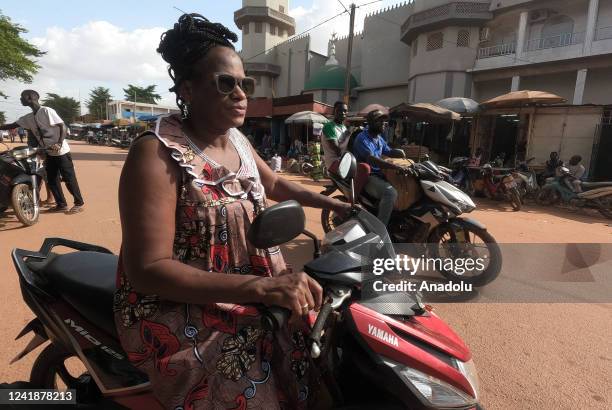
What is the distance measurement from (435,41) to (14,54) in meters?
21.5

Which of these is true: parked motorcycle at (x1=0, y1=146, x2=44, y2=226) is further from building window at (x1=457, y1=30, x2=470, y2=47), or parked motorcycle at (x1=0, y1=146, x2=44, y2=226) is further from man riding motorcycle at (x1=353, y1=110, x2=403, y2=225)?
building window at (x1=457, y1=30, x2=470, y2=47)

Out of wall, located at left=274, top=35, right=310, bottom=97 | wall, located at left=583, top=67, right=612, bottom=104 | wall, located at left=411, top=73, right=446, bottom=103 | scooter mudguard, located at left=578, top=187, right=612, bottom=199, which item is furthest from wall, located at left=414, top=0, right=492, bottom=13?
scooter mudguard, located at left=578, top=187, right=612, bottom=199

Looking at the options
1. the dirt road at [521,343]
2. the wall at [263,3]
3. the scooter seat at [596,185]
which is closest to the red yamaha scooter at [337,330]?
the dirt road at [521,343]

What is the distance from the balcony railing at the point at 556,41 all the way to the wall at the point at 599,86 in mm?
1646

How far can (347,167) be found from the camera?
1675 millimetres

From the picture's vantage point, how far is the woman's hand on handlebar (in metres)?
0.98

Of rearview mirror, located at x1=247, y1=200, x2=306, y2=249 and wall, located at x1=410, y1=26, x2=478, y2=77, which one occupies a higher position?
wall, located at x1=410, y1=26, x2=478, y2=77

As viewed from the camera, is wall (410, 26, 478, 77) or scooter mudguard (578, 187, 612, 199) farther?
wall (410, 26, 478, 77)

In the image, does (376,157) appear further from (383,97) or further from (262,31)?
(262,31)

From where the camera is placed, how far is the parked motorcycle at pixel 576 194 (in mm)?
7359

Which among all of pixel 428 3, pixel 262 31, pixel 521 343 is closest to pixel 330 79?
pixel 428 3

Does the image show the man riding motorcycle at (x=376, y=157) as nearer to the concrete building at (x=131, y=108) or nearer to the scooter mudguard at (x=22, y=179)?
the scooter mudguard at (x=22, y=179)

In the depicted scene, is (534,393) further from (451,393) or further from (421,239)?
(421,239)

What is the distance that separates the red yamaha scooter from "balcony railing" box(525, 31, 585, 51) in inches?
832
